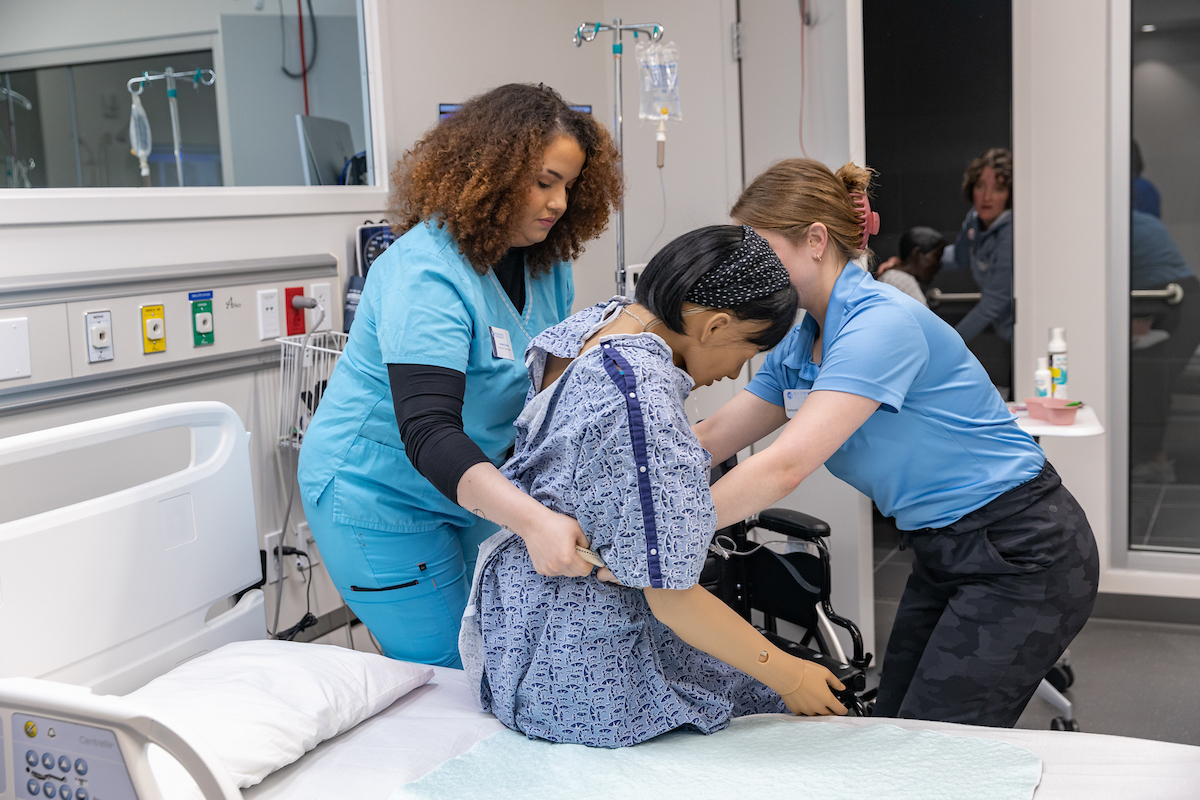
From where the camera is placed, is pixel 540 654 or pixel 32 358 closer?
pixel 540 654

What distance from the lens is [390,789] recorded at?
4.35 ft

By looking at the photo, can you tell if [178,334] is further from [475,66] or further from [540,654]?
[475,66]

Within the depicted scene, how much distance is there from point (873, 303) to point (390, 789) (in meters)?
1.02

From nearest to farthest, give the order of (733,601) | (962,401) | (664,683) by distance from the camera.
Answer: (664,683), (962,401), (733,601)

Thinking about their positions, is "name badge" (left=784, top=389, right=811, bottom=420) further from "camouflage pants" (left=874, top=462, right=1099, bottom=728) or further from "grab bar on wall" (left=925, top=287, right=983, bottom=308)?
"grab bar on wall" (left=925, top=287, right=983, bottom=308)

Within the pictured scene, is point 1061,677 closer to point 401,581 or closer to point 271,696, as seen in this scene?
point 401,581

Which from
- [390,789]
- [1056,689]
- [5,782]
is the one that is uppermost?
[5,782]

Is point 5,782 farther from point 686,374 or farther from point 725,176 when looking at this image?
point 725,176

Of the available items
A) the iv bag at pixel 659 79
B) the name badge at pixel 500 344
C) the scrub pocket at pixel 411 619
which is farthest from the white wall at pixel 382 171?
the name badge at pixel 500 344

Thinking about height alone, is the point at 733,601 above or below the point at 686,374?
below

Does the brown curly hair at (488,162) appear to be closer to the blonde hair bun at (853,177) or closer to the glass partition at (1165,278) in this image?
the blonde hair bun at (853,177)

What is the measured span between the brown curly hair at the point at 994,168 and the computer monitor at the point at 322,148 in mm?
2210

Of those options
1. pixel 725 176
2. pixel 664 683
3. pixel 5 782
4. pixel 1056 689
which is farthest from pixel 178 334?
pixel 1056 689

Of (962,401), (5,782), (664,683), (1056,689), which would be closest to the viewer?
(5,782)
